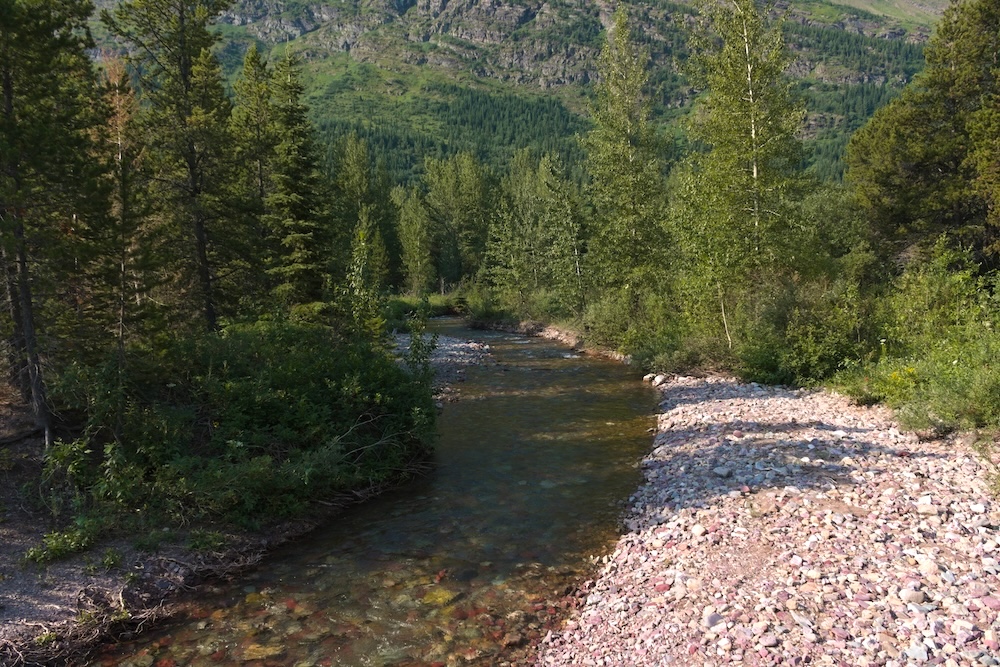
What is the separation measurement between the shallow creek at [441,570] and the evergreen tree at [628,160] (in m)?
15.5

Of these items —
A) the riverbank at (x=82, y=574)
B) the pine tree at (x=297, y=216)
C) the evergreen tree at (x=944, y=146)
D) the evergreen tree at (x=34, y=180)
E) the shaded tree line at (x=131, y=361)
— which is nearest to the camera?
the riverbank at (x=82, y=574)

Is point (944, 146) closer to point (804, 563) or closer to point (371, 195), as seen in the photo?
point (804, 563)

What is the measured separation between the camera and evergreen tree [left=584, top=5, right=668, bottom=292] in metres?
27.5

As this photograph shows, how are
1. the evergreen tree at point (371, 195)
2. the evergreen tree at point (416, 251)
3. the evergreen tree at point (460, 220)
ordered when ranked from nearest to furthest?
→ the evergreen tree at point (416, 251) → the evergreen tree at point (371, 195) → the evergreen tree at point (460, 220)

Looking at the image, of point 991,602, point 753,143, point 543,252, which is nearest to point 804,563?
point 991,602

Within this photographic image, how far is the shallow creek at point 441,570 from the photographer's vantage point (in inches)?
257

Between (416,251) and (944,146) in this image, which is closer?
(944,146)

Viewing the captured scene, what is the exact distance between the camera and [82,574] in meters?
7.35

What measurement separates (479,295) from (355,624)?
148ft

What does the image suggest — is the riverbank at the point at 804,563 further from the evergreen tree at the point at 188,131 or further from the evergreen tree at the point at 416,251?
the evergreen tree at the point at 416,251

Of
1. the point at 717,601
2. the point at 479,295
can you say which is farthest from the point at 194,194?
the point at 479,295

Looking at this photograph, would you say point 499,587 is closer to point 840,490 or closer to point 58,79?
point 840,490

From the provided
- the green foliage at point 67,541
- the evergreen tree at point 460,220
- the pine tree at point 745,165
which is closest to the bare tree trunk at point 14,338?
the green foliage at point 67,541

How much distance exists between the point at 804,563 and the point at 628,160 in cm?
2365
